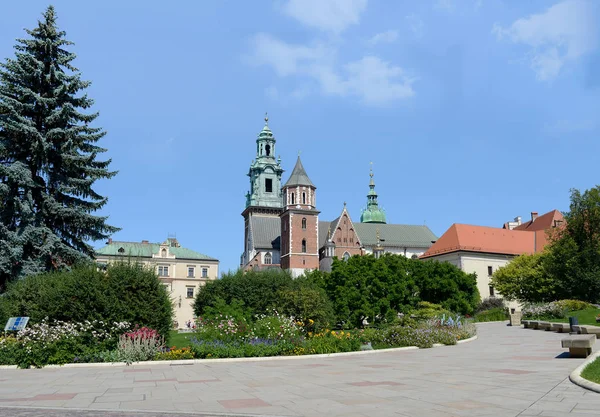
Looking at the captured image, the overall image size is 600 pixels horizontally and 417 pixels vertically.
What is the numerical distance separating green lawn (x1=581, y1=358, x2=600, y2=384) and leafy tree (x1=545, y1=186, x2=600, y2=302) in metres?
42.9

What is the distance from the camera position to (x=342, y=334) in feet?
66.8

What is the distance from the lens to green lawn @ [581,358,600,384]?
961cm

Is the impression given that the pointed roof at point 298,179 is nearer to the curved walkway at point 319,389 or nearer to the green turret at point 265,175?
the green turret at point 265,175

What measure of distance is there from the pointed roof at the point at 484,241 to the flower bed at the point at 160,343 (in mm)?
55940

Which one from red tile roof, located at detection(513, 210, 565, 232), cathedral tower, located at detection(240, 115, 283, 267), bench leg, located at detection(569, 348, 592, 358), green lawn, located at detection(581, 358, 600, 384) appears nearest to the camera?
green lawn, located at detection(581, 358, 600, 384)

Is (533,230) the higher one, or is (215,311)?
(533,230)

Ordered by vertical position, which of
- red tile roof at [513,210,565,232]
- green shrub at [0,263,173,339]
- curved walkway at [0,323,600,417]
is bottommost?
curved walkway at [0,323,600,417]

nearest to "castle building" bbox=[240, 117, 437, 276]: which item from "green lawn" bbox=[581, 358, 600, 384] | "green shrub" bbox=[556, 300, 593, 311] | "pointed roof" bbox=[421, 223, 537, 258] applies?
"pointed roof" bbox=[421, 223, 537, 258]

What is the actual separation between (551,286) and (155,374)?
171 ft

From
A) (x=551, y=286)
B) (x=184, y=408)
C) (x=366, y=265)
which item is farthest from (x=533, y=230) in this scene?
(x=184, y=408)

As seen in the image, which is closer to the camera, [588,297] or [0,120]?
[0,120]

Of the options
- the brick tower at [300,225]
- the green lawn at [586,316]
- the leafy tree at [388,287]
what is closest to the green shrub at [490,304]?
the leafy tree at [388,287]

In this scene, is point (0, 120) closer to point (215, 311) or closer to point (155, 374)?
point (215, 311)

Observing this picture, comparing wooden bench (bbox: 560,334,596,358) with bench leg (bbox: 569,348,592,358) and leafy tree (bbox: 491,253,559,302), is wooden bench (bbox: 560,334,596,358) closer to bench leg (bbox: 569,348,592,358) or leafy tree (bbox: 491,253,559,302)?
bench leg (bbox: 569,348,592,358)
